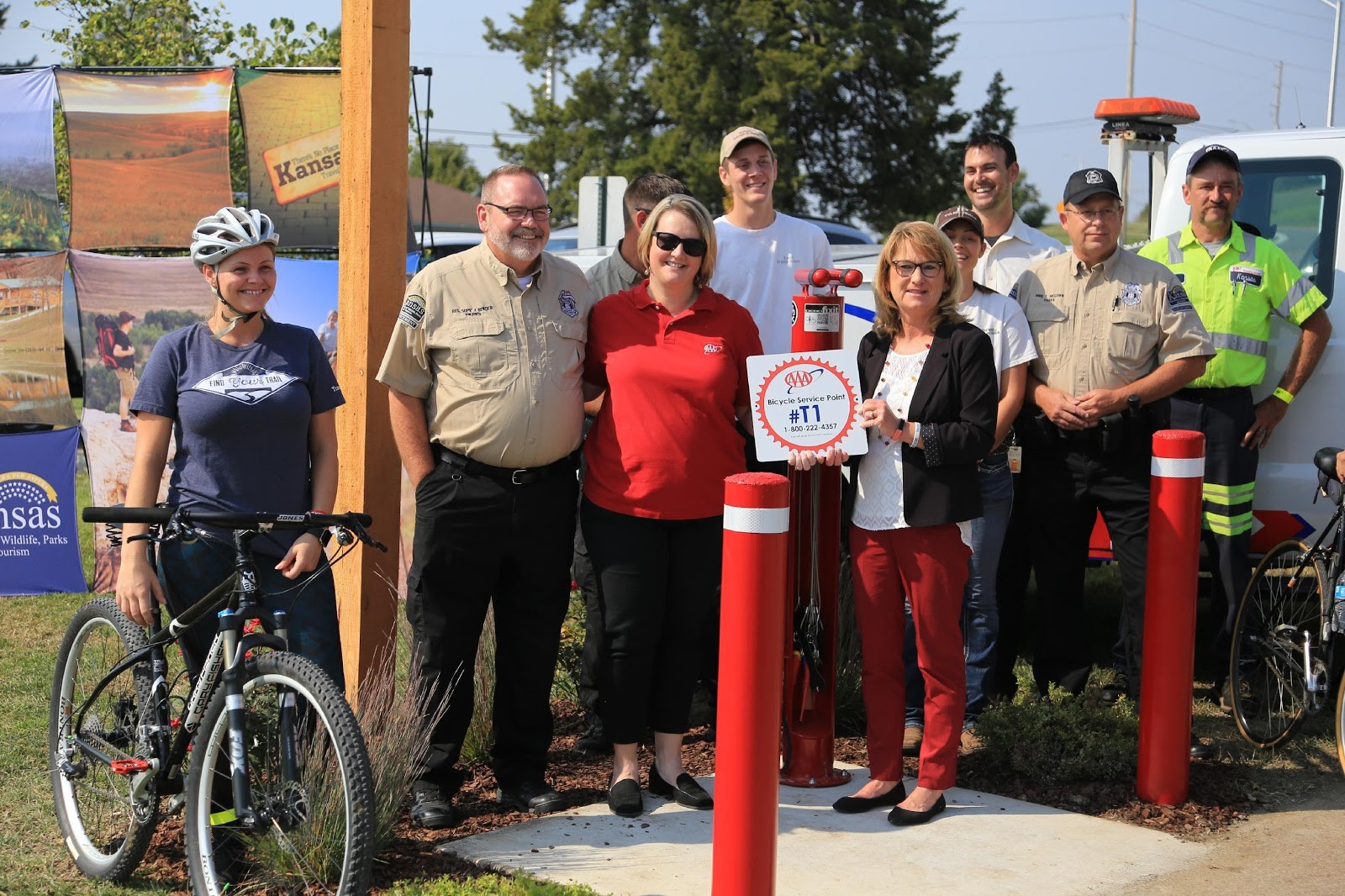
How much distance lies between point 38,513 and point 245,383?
488 centimetres

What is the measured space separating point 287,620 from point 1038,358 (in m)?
3.15

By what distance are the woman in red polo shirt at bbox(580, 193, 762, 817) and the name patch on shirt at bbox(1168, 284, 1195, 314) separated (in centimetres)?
175

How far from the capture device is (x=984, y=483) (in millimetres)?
5594

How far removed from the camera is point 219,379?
4164 millimetres

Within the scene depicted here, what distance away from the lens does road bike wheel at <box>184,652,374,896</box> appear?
3.80m

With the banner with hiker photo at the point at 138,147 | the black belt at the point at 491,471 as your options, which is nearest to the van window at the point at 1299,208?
the black belt at the point at 491,471

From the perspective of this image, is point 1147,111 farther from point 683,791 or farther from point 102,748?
point 102,748

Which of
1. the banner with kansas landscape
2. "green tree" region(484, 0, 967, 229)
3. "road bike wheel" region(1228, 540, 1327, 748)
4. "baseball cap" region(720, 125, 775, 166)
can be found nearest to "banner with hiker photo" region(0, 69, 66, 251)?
the banner with kansas landscape

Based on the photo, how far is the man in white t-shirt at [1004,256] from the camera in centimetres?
612

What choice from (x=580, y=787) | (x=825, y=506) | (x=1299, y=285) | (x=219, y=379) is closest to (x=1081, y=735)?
(x=825, y=506)

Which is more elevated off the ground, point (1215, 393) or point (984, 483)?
point (1215, 393)

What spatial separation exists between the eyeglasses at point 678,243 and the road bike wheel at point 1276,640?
2.80m

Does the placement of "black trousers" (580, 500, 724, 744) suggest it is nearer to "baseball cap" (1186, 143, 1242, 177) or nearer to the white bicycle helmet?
the white bicycle helmet

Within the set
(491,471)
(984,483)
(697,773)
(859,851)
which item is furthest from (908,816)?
(491,471)
